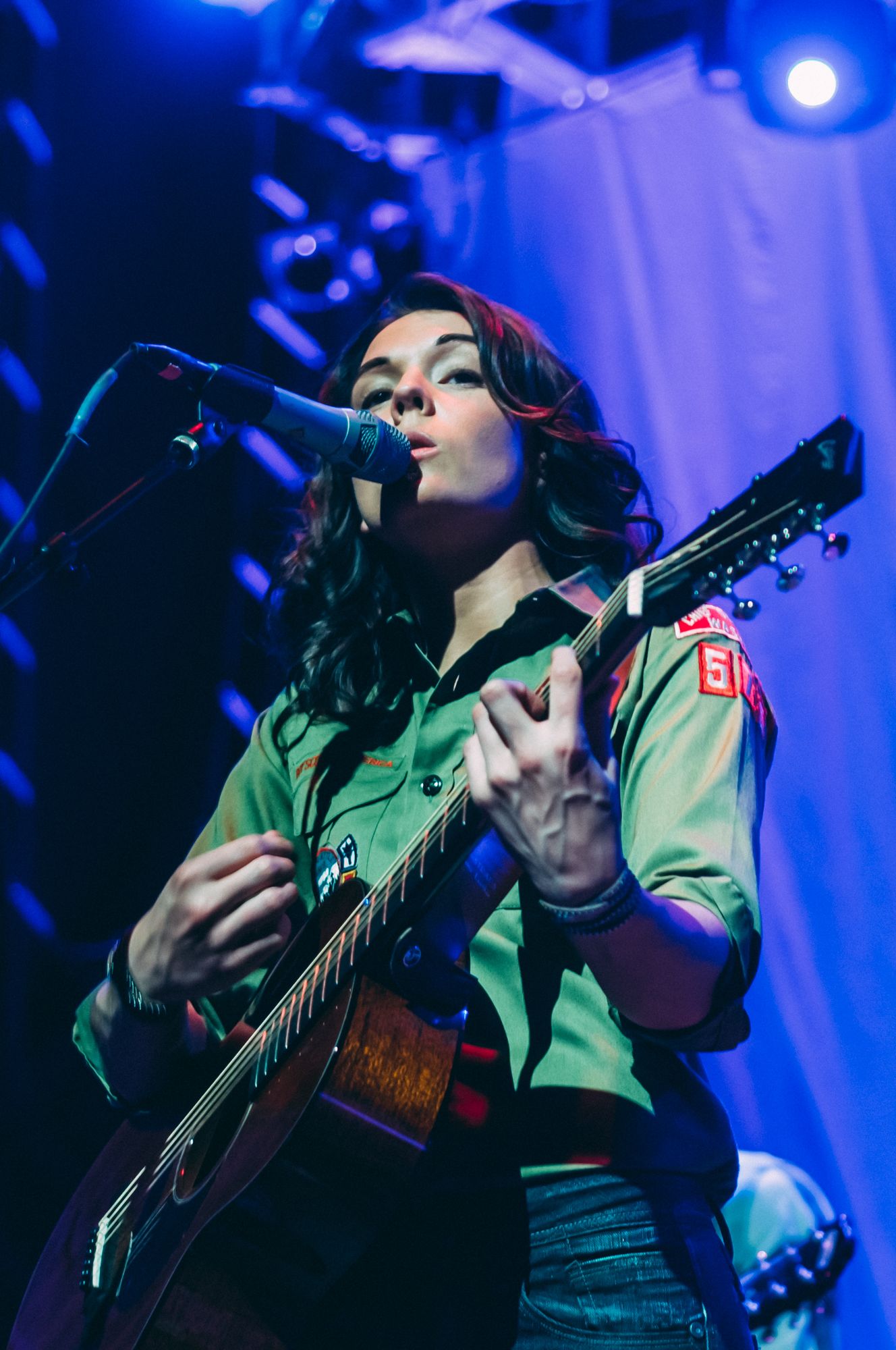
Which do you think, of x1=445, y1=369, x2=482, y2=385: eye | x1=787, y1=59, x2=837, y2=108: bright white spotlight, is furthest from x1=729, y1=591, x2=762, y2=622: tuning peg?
x1=787, y1=59, x2=837, y2=108: bright white spotlight

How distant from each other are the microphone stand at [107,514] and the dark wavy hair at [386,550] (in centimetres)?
54

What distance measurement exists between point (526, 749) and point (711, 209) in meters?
2.36

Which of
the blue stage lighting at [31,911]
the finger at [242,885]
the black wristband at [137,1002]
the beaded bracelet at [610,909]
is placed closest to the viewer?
the beaded bracelet at [610,909]


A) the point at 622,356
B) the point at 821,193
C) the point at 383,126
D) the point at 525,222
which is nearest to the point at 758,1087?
the point at 622,356

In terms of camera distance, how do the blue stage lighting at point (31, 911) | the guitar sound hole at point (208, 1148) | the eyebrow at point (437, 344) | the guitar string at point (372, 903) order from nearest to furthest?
the guitar string at point (372, 903) < the guitar sound hole at point (208, 1148) < the eyebrow at point (437, 344) < the blue stage lighting at point (31, 911)

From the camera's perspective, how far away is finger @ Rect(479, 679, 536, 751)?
1198mm

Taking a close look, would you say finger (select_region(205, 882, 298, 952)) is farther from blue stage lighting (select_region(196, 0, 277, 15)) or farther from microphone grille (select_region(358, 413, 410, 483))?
blue stage lighting (select_region(196, 0, 277, 15))

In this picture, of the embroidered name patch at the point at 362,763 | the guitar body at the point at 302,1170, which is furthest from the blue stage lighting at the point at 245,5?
the guitar body at the point at 302,1170

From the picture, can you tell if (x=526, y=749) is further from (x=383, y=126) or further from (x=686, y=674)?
(x=383, y=126)

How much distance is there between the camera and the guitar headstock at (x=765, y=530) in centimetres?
120

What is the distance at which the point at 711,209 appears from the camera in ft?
10.1

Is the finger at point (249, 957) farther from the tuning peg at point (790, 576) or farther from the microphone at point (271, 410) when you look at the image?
the tuning peg at point (790, 576)

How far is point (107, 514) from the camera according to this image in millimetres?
1717

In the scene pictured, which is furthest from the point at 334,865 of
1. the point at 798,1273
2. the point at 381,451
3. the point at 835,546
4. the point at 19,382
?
the point at 19,382
